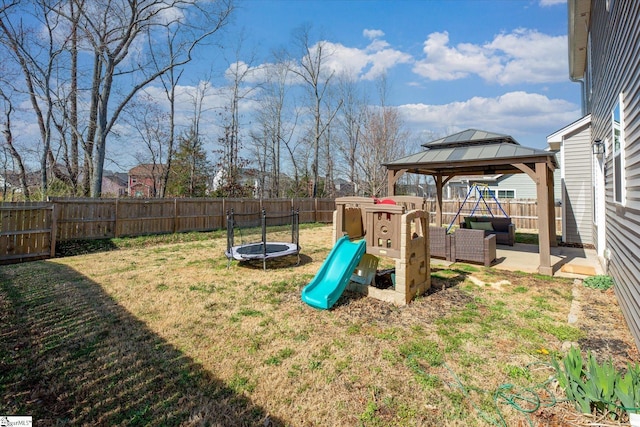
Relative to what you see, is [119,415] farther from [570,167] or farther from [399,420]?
[570,167]

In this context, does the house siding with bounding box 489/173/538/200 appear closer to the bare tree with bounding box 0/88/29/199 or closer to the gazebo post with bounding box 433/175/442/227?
the gazebo post with bounding box 433/175/442/227

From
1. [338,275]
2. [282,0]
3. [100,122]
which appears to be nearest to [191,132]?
[100,122]

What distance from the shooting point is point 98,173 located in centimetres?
1160

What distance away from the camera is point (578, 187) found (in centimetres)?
882

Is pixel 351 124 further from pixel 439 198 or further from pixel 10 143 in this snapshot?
pixel 10 143

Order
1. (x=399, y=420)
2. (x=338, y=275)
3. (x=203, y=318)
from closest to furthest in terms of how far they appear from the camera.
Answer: (x=399, y=420) < (x=203, y=318) < (x=338, y=275)

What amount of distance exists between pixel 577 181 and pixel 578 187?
0.61 feet

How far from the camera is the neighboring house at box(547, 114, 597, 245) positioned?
8.59m

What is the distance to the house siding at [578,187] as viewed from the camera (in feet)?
28.3

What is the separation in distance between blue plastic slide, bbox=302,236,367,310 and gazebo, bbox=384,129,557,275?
4098 millimetres

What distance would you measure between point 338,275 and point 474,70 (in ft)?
55.4

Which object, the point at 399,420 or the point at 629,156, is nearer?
the point at 399,420

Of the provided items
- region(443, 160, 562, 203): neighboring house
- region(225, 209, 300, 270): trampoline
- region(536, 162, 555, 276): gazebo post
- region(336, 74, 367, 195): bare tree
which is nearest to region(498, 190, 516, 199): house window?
region(443, 160, 562, 203): neighboring house

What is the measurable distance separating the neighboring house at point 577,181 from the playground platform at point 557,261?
0.68 meters
